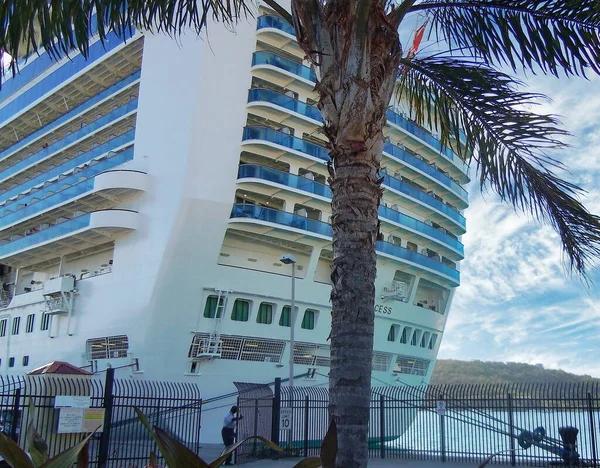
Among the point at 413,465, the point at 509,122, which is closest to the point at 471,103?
the point at 509,122

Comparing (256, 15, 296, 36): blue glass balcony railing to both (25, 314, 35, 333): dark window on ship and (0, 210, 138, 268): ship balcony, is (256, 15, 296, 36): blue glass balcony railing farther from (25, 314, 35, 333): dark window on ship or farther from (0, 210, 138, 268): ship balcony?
(25, 314, 35, 333): dark window on ship

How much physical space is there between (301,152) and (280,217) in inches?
123

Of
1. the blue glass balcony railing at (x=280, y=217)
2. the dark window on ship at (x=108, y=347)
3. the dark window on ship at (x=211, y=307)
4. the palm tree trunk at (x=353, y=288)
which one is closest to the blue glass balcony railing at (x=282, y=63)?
the blue glass balcony railing at (x=280, y=217)

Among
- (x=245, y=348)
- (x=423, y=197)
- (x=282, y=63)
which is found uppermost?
(x=282, y=63)

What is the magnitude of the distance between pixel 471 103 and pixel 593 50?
5.72ft

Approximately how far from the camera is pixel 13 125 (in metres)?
38.9

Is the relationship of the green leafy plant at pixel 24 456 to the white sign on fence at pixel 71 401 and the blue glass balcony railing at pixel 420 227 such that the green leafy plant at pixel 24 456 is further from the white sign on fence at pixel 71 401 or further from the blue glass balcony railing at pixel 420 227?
the blue glass balcony railing at pixel 420 227

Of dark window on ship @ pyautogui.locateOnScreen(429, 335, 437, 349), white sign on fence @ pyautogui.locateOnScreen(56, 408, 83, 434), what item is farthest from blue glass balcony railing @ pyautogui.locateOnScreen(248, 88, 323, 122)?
white sign on fence @ pyautogui.locateOnScreen(56, 408, 83, 434)

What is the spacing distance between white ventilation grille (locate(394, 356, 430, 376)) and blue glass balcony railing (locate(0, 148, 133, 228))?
1601cm

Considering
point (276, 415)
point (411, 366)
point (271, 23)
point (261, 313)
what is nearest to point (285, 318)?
point (261, 313)

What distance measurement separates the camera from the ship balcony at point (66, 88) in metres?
31.6

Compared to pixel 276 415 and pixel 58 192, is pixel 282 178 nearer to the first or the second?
pixel 58 192

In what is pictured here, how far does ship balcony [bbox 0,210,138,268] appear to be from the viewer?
1021 inches

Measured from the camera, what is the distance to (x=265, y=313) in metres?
26.4
